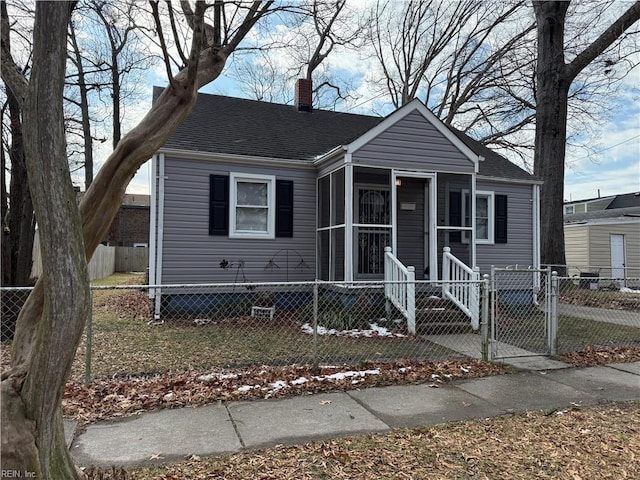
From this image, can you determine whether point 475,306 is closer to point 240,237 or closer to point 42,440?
point 240,237

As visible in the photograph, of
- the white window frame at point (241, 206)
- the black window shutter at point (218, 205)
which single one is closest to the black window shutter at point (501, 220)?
the white window frame at point (241, 206)

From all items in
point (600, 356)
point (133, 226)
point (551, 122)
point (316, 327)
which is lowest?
point (600, 356)

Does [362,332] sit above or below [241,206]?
below

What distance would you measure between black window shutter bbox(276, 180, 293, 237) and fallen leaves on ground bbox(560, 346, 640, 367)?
232 inches

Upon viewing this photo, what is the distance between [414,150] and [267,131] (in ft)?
13.0

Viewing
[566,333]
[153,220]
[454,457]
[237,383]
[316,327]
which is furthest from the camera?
[153,220]

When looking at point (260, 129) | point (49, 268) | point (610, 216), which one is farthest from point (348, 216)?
point (610, 216)

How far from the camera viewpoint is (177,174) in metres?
9.02

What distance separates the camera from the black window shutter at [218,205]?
9.21 metres

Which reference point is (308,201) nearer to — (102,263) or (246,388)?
(246,388)

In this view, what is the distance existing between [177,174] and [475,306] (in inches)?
257

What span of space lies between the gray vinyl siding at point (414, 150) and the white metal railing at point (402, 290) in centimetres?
191

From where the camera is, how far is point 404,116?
9.07 meters

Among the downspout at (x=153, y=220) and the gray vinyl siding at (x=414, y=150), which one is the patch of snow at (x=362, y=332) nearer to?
the gray vinyl siding at (x=414, y=150)
